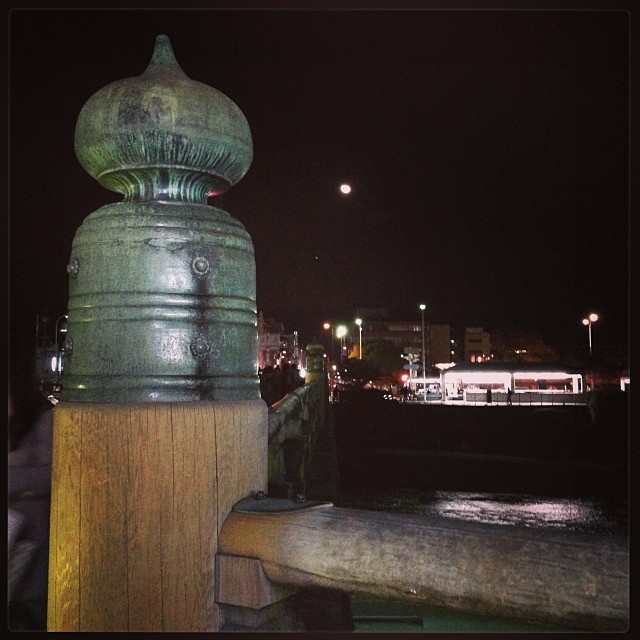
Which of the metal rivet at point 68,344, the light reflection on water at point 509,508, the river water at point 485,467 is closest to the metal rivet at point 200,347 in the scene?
the metal rivet at point 68,344

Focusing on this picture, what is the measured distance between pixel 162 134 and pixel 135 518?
3.06 ft

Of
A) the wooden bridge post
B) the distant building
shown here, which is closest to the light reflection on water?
the wooden bridge post

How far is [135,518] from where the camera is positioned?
1506 mm

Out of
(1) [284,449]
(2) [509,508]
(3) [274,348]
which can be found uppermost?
(1) [284,449]

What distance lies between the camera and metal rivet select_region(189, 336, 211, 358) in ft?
→ 5.50

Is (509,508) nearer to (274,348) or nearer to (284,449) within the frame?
(284,449)

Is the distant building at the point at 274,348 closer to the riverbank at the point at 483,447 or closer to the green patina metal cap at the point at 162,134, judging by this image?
the riverbank at the point at 483,447

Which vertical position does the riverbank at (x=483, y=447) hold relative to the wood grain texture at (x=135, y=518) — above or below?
below

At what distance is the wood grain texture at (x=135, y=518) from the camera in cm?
150

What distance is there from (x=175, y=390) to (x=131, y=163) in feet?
1.97

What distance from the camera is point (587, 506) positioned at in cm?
2159

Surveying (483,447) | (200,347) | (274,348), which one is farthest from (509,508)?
(274,348)

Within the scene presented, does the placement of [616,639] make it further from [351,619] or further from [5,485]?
[351,619]

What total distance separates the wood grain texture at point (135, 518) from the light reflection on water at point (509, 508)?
51.0 feet
